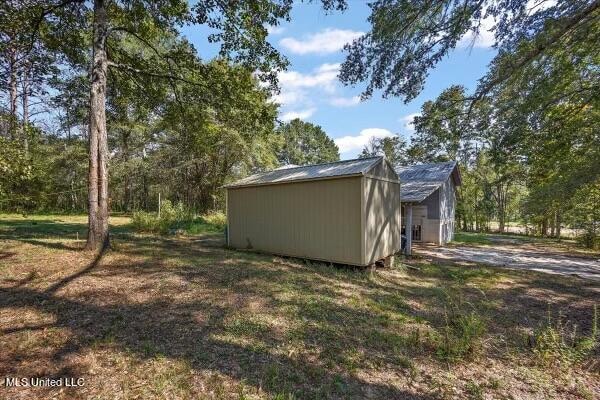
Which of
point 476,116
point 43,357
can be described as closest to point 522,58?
point 476,116

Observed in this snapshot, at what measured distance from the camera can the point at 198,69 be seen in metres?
8.79

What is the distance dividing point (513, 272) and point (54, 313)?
32.1 ft

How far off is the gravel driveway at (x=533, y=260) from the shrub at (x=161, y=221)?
33.7 feet

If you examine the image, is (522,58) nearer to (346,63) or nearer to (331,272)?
(346,63)

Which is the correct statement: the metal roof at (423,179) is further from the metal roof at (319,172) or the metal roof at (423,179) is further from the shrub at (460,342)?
the shrub at (460,342)

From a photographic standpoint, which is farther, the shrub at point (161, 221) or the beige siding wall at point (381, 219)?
the shrub at point (161, 221)

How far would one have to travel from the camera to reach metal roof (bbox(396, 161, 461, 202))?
11344 mm

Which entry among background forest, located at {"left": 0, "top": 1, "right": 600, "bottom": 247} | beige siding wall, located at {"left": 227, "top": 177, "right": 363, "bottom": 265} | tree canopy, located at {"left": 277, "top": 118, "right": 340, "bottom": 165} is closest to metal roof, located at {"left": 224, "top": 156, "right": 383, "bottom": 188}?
beige siding wall, located at {"left": 227, "top": 177, "right": 363, "bottom": 265}

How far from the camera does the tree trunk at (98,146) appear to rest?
667 centimetres

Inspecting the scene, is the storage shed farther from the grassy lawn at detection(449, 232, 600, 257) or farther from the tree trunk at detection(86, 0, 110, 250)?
the grassy lawn at detection(449, 232, 600, 257)

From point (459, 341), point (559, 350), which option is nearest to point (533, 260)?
point (559, 350)

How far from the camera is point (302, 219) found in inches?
300

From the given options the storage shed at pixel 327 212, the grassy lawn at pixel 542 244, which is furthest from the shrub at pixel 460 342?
the grassy lawn at pixel 542 244

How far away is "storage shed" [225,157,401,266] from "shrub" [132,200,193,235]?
457 centimetres
